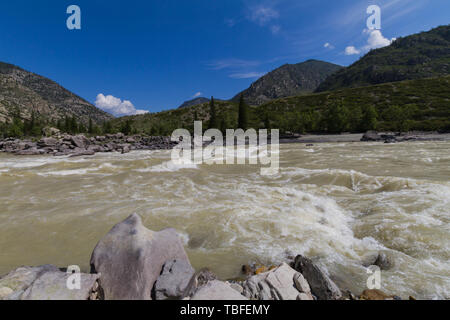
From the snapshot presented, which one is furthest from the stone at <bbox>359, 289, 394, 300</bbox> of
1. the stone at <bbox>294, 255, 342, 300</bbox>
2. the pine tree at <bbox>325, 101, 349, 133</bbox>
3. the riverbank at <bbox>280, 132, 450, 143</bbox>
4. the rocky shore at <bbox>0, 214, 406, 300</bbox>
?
the pine tree at <bbox>325, 101, 349, 133</bbox>

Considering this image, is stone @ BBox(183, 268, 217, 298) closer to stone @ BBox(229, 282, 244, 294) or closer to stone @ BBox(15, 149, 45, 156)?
stone @ BBox(229, 282, 244, 294)

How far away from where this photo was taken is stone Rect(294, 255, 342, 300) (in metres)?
2.91

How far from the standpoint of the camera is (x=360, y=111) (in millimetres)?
69125

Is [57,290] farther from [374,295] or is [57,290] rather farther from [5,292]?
[374,295]

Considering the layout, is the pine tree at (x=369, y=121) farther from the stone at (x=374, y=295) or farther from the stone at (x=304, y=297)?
the stone at (x=304, y=297)

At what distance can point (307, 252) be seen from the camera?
173 inches

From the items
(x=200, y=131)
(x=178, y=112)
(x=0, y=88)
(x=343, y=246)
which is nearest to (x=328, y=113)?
(x=200, y=131)

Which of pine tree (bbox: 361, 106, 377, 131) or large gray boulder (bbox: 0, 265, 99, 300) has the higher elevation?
pine tree (bbox: 361, 106, 377, 131)

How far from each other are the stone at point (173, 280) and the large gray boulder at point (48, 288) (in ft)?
2.80

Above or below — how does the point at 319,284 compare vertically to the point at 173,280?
below

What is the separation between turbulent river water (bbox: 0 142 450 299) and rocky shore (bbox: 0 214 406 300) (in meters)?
0.87

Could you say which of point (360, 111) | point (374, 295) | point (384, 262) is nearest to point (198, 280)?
point (374, 295)

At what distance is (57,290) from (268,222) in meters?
4.81
